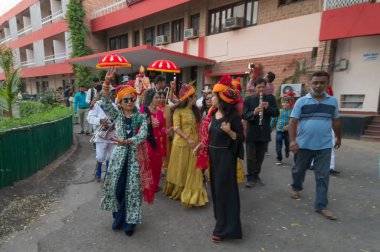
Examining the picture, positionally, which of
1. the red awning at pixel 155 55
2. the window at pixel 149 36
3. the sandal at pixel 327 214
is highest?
the window at pixel 149 36

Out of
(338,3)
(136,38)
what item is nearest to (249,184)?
(338,3)

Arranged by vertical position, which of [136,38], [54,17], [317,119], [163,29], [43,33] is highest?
[54,17]

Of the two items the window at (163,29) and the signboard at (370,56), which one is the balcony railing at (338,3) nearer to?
the signboard at (370,56)

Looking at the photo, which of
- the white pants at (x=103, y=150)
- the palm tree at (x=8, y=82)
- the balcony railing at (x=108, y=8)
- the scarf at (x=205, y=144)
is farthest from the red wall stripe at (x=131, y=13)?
the scarf at (x=205, y=144)

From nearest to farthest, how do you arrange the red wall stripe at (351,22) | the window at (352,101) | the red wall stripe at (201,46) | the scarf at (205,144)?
the scarf at (205,144), the red wall stripe at (351,22), the window at (352,101), the red wall stripe at (201,46)

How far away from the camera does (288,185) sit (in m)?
4.89

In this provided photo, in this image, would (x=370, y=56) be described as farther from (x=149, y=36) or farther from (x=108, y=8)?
(x=108, y=8)

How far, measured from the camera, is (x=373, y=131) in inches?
338

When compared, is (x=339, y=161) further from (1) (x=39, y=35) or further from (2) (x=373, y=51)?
(1) (x=39, y=35)

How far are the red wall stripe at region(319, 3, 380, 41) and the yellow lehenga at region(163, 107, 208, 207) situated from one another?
7.12 meters

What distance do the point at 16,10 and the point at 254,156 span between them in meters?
35.4

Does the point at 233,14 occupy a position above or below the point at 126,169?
above

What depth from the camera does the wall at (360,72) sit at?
29.0ft

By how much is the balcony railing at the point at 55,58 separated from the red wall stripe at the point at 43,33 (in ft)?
5.66
